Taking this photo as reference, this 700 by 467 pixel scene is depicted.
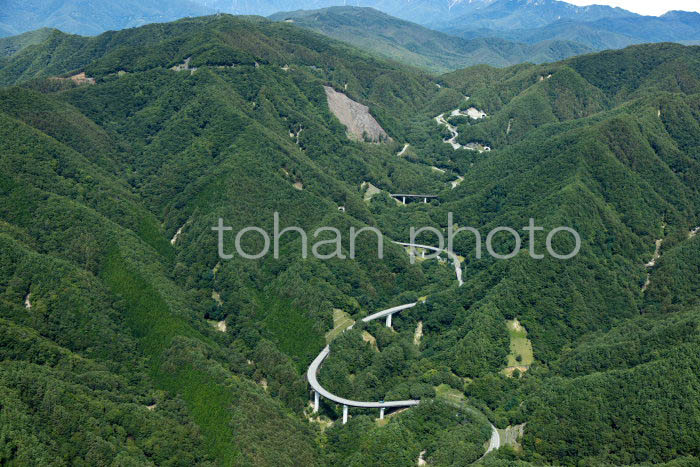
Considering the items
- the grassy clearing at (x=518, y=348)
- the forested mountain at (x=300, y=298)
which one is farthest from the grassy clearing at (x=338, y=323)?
the grassy clearing at (x=518, y=348)

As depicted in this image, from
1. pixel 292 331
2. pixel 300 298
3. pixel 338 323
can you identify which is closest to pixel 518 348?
pixel 338 323

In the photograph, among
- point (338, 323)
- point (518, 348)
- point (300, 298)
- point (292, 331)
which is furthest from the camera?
point (338, 323)

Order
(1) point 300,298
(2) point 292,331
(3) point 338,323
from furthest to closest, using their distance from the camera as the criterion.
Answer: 1. (3) point 338,323
2. (1) point 300,298
3. (2) point 292,331

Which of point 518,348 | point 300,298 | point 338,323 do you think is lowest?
point 518,348

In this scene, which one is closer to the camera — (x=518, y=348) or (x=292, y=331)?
(x=518, y=348)

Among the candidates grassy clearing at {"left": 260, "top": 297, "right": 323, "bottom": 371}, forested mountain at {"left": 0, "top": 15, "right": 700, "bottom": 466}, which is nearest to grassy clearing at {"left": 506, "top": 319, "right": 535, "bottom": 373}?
forested mountain at {"left": 0, "top": 15, "right": 700, "bottom": 466}

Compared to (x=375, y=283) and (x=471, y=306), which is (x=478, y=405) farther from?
(x=375, y=283)

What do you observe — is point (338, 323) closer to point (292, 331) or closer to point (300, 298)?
point (300, 298)
